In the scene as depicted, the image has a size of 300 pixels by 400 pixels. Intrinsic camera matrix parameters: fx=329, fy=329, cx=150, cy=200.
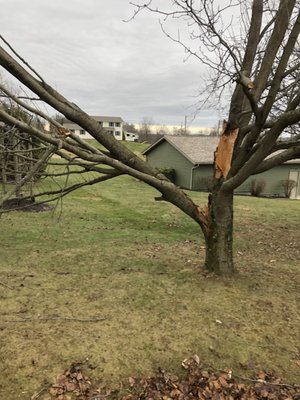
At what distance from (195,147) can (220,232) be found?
766 inches

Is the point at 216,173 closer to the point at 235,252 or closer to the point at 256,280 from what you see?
the point at 256,280

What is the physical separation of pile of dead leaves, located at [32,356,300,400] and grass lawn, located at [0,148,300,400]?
5.0 inches

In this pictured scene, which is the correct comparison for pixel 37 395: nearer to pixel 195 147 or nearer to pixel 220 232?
pixel 220 232

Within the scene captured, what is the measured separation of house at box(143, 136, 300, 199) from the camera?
22.4m

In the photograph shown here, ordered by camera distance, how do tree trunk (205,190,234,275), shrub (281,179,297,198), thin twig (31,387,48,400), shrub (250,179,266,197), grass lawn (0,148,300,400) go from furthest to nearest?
shrub (281,179,297,198)
shrub (250,179,266,197)
tree trunk (205,190,234,275)
grass lawn (0,148,300,400)
thin twig (31,387,48,400)

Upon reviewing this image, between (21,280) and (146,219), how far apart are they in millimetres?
5834

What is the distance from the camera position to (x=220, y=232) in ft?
17.1

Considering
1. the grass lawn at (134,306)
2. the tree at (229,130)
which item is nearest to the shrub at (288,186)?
the grass lawn at (134,306)

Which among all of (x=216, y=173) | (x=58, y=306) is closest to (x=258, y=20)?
(x=216, y=173)

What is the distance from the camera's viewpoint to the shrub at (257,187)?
73.0 ft

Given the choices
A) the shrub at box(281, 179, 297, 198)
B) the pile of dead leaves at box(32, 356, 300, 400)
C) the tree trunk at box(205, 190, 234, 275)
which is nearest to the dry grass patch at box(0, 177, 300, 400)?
the pile of dead leaves at box(32, 356, 300, 400)

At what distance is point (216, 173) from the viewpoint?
17.5ft

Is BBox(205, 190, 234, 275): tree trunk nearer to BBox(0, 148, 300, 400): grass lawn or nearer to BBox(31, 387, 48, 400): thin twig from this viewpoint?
BBox(0, 148, 300, 400): grass lawn

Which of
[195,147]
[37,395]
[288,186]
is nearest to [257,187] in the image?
[288,186]
